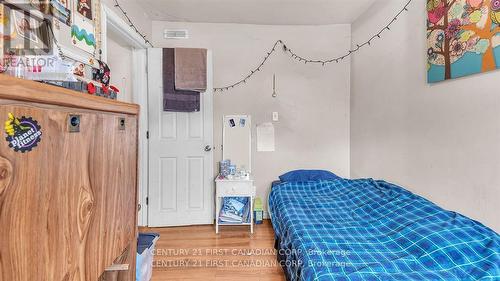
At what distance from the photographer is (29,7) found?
106cm

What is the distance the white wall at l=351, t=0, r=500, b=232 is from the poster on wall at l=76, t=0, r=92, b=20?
93.5 inches

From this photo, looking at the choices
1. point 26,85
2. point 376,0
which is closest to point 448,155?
point 376,0

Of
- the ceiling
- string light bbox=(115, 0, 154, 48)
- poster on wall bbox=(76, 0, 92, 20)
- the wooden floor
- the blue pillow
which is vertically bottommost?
the wooden floor

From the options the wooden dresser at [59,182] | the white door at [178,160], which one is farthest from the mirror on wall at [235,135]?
the wooden dresser at [59,182]

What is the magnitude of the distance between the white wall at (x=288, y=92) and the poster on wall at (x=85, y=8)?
1387 mm

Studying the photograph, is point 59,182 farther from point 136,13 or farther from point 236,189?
point 136,13

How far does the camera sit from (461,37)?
158cm

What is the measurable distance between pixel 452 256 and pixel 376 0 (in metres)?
2.37

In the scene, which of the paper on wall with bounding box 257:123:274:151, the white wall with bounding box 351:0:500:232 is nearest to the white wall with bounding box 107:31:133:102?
the paper on wall with bounding box 257:123:274:151

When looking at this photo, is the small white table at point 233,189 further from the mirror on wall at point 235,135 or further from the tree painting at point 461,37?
the tree painting at point 461,37

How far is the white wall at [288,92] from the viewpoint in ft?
9.96

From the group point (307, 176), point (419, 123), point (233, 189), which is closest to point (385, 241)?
point (419, 123)

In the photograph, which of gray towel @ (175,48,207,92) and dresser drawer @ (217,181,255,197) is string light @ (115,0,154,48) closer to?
gray towel @ (175,48,207,92)

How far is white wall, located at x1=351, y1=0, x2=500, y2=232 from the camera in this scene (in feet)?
4.77
